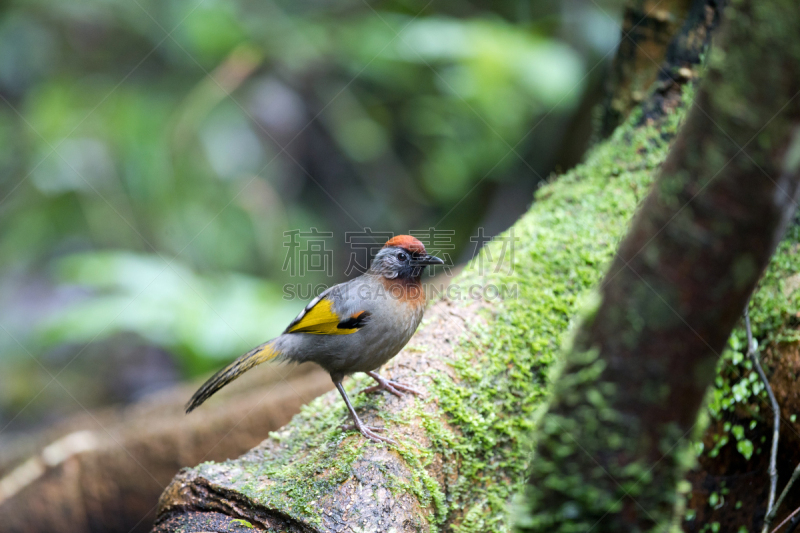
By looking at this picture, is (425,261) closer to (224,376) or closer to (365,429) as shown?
(365,429)

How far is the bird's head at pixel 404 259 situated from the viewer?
366 centimetres

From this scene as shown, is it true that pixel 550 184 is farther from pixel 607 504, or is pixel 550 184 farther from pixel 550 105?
pixel 550 105

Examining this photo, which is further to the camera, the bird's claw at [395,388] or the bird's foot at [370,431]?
the bird's claw at [395,388]

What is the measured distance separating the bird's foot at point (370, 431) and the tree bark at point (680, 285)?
41.5 inches

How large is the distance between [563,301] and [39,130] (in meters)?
8.02

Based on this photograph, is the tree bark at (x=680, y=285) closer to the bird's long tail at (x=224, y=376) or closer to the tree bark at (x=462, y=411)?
the tree bark at (x=462, y=411)

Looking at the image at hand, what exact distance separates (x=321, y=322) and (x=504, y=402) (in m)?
1.23

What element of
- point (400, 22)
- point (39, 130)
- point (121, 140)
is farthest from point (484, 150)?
point (39, 130)

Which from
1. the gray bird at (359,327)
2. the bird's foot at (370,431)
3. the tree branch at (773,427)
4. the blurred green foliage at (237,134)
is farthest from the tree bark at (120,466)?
the tree branch at (773,427)

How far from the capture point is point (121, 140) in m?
7.77

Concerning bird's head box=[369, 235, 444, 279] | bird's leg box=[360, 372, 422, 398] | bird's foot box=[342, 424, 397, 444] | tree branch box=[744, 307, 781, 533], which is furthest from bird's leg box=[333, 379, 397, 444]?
tree branch box=[744, 307, 781, 533]

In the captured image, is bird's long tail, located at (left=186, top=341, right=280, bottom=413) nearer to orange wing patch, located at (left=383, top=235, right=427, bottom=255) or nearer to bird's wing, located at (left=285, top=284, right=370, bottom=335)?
bird's wing, located at (left=285, top=284, right=370, bottom=335)

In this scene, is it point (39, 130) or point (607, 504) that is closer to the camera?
point (607, 504)

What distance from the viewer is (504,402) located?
314 cm
